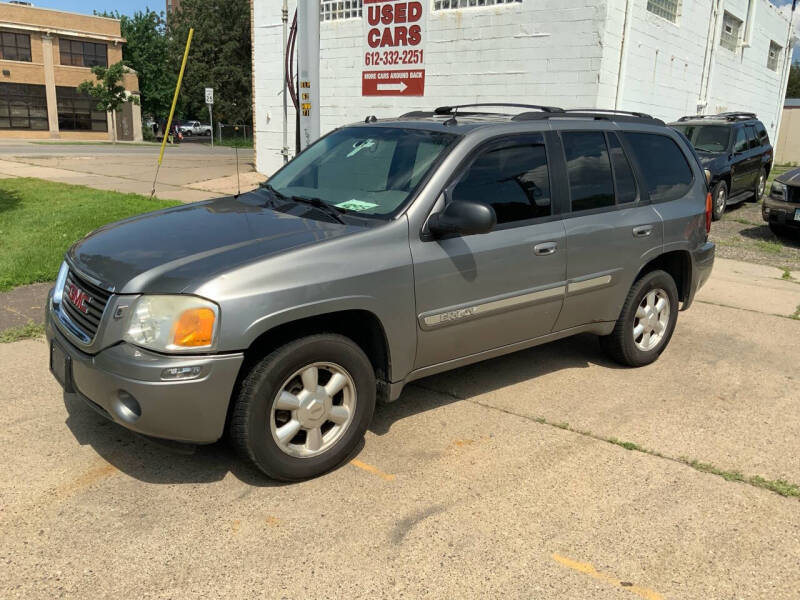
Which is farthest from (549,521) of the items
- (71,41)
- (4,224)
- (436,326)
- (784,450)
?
(71,41)

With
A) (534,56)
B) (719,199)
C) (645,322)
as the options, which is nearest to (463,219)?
(645,322)

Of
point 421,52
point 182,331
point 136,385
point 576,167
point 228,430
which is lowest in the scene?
point 228,430

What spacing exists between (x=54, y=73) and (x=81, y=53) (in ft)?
8.48

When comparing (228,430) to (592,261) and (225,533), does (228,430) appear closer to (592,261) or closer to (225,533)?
(225,533)

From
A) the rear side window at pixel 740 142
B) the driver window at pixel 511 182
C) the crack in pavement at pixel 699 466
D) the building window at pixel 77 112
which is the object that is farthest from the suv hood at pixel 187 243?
→ the building window at pixel 77 112

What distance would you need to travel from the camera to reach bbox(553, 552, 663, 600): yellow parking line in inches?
109

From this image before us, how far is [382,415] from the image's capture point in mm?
4332

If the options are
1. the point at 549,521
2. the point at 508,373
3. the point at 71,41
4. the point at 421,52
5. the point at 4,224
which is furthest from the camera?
the point at 71,41

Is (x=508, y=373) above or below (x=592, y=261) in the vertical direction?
below

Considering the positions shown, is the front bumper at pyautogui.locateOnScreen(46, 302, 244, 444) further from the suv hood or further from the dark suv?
the dark suv

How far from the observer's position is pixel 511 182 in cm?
422

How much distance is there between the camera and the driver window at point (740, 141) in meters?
13.1

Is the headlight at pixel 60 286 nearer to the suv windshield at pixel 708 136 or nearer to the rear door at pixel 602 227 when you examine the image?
the rear door at pixel 602 227

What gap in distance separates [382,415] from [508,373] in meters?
1.21
